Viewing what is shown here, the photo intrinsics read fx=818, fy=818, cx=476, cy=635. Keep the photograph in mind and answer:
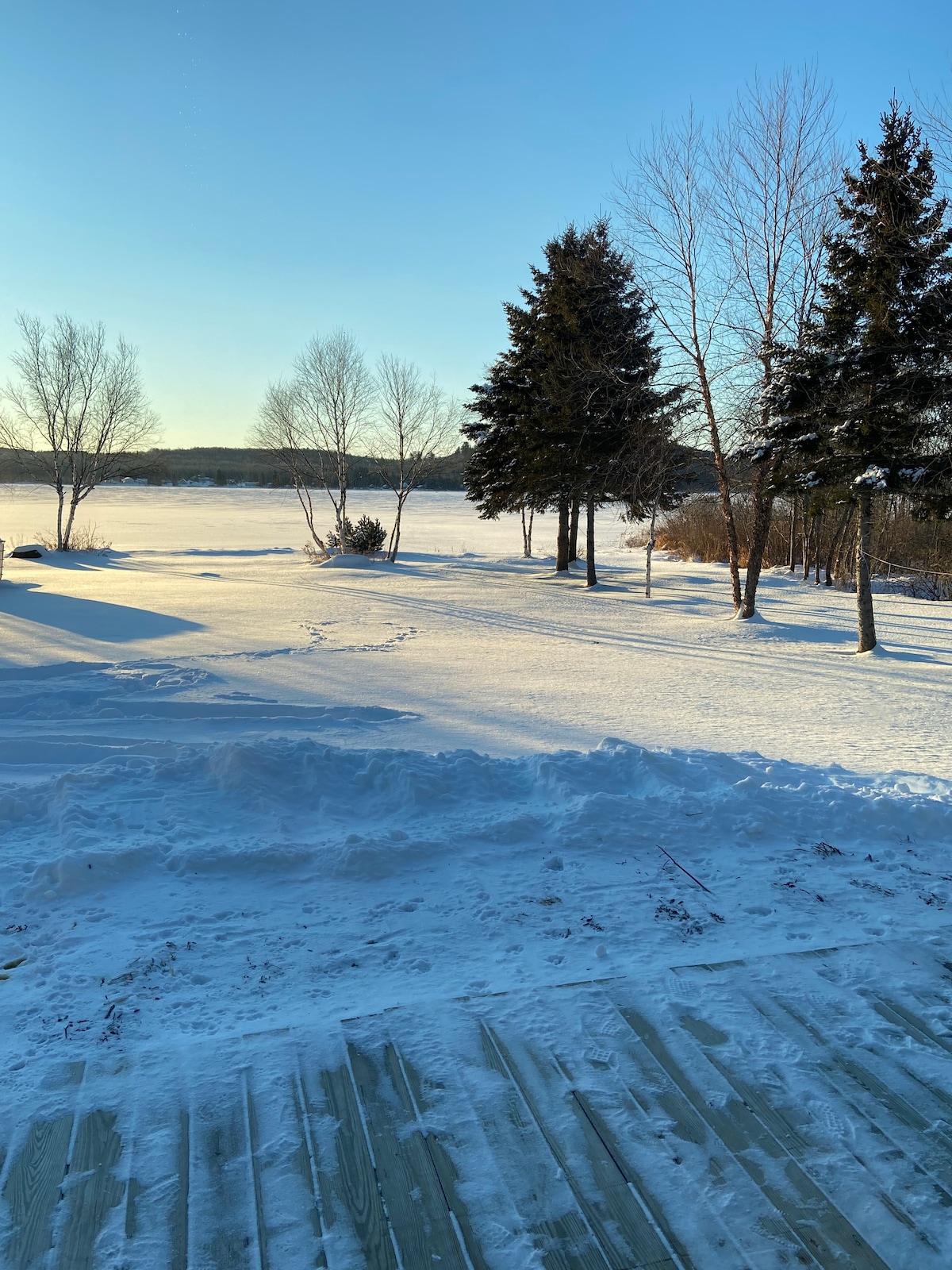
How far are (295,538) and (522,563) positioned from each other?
14190 millimetres

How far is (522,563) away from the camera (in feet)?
98.4

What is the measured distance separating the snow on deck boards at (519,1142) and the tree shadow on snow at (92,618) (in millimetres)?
9416

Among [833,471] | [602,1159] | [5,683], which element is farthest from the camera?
[833,471]

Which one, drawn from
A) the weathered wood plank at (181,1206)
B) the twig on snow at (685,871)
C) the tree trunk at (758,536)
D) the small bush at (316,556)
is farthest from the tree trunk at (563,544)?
the weathered wood plank at (181,1206)

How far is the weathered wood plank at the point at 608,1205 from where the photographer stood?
2037mm

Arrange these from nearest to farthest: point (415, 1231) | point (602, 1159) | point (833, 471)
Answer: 1. point (415, 1231)
2. point (602, 1159)
3. point (833, 471)

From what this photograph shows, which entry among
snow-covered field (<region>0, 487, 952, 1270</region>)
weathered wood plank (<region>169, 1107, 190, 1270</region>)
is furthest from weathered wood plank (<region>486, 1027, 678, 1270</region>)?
weathered wood plank (<region>169, 1107, 190, 1270</region>)

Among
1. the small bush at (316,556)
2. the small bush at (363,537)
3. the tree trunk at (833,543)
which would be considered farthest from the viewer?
the small bush at (363,537)

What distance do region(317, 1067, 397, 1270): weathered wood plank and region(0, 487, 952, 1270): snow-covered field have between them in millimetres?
355

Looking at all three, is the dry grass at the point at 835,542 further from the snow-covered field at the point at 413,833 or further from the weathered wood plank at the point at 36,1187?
the weathered wood plank at the point at 36,1187

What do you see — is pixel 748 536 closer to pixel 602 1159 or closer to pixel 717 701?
pixel 717 701

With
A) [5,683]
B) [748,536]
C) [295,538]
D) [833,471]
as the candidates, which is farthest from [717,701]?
[295,538]

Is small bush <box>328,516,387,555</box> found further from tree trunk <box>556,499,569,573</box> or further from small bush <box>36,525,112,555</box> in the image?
small bush <box>36,525,112,555</box>

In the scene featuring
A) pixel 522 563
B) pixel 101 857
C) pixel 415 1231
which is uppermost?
pixel 522 563
